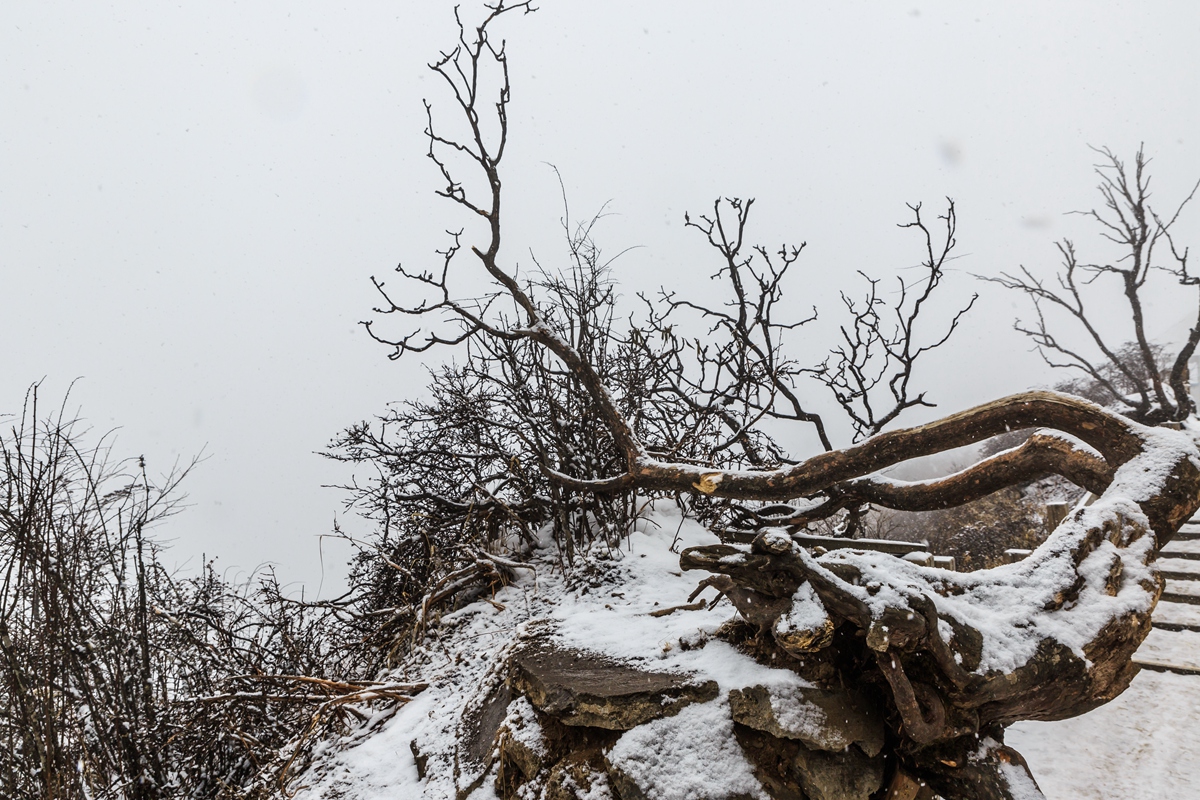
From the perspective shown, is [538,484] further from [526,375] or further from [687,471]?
[687,471]

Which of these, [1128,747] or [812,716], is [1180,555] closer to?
[1128,747]

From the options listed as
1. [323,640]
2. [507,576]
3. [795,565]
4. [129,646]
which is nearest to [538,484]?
[507,576]

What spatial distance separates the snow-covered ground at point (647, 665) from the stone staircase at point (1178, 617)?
5cm

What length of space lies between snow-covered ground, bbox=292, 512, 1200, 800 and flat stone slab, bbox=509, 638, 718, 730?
7cm

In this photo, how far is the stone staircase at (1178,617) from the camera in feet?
15.4

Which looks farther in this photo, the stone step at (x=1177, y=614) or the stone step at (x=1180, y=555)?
the stone step at (x=1180, y=555)

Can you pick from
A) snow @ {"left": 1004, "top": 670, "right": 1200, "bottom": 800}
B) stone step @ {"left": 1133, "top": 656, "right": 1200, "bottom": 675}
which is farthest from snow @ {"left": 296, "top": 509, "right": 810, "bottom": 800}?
stone step @ {"left": 1133, "top": 656, "right": 1200, "bottom": 675}

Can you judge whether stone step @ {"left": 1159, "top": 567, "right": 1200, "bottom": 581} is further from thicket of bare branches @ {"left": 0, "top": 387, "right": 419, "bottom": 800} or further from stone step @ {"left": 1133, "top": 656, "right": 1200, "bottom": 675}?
thicket of bare branches @ {"left": 0, "top": 387, "right": 419, "bottom": 800}

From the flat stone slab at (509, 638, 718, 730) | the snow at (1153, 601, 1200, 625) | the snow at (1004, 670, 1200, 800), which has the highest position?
the flat stone slab at (509, 638, 718, 730)

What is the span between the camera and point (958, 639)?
6.85 ft

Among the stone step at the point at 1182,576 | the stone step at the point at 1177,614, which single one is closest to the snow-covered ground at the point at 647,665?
the stone step at the point at 1177,614

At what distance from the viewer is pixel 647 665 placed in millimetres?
2533

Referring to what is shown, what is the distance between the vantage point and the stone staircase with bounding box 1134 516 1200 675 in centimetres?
469

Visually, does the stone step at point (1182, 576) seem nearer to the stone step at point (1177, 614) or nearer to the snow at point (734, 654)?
the stone step at point (1177, 614)
